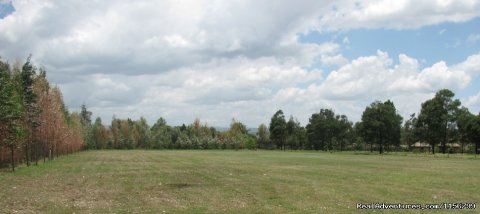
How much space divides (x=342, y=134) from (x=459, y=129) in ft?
158

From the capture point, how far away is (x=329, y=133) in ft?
518

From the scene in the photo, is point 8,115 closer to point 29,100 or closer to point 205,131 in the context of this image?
point 29,100

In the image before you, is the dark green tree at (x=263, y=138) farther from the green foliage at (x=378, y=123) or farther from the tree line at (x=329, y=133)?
the green foliage at (x=378, y=123)

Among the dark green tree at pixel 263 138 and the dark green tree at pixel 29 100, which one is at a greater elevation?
the dark green tree at pixel 29 100

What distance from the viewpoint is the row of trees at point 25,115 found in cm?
3809

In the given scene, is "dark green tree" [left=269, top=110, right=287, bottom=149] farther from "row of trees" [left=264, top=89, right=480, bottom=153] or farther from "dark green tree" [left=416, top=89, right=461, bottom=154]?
"dark green tree" [left=416, top=89, right=461, bottom=154]

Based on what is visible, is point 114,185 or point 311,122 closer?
point 114,185

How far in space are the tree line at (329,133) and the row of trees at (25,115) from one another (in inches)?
3102

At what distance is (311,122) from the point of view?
16438 centimetres

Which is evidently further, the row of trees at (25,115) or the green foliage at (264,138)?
the green foliage at (264,138)

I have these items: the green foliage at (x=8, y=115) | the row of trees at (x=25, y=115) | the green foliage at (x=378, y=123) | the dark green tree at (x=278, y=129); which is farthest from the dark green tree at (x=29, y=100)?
the dark green tree at (x=278, y=129)

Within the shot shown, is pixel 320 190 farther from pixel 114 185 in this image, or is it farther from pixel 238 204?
pixel 114 185

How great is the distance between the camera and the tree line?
109438mm

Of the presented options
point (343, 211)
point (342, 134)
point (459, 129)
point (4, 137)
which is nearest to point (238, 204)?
point (343, 211)
